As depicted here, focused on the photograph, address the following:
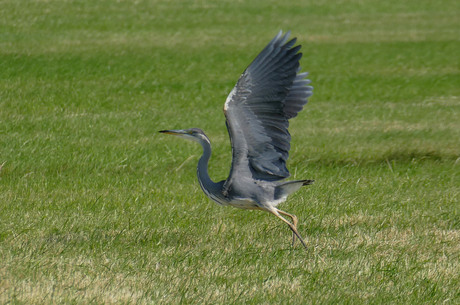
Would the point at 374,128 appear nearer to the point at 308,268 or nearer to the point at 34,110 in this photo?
the point at 34,110

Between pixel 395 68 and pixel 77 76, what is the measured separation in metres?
7.42

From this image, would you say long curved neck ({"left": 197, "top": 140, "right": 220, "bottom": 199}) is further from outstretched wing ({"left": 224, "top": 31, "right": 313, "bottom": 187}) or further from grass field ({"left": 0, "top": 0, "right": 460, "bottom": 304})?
grass field ({"left": 0, "top": 0, "right": 460, "bottom": 304})

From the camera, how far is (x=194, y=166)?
404 inches

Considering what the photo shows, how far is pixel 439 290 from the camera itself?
5668mm

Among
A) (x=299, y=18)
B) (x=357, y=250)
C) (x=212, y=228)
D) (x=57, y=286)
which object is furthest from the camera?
(x=299, y=18)

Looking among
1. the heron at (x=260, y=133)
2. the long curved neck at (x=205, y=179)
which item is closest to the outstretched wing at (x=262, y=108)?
the heron at (x=260, y=133)

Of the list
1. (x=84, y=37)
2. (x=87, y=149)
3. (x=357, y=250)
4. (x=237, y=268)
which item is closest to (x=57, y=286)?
(x=237, y=268)

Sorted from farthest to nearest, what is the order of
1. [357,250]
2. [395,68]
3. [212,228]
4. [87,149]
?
[395,68]
[87,149]
[212,228]
[357,250]

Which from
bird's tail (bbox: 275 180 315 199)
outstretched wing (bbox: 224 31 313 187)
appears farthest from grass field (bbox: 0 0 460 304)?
outstretched wing (bbox: 224 31 313 187)

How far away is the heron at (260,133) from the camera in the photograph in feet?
20.7

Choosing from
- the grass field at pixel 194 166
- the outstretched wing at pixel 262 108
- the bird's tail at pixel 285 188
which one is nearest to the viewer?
the grass field at pixel 194 166

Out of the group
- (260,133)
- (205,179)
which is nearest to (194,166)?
(205,179)

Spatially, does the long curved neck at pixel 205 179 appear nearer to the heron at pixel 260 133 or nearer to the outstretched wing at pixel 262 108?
the heron at pixel 260 133

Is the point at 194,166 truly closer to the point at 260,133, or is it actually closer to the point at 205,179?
the point at 205,179
